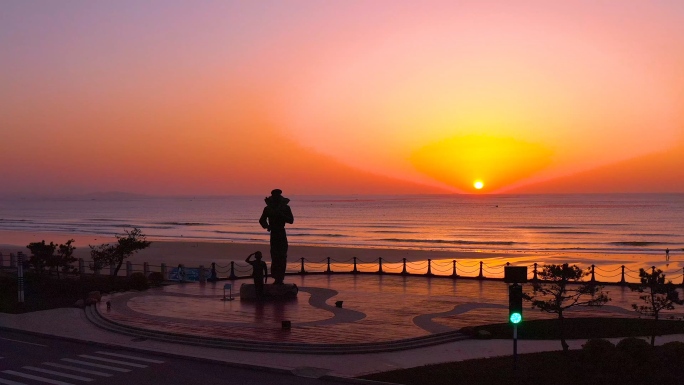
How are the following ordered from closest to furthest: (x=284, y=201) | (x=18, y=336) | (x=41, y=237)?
(x=18, y=336)
(x=284, y=201)
(x=41, y=237)

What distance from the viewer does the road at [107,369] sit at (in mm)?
14930

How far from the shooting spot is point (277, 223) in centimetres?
2634

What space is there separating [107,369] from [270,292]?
10.6 metres


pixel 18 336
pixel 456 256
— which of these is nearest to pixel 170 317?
pixel 18 336

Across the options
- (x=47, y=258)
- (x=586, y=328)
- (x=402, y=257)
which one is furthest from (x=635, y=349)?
(x=402, y=257)

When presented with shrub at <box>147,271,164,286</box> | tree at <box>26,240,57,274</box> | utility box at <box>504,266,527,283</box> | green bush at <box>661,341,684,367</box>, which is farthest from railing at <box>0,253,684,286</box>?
utility box at <box>504,266,527,283</box>

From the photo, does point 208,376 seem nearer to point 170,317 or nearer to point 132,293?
point 170,317

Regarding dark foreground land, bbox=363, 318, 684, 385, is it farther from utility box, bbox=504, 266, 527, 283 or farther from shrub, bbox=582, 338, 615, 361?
utility box, bbox=504, 266, 527, 283

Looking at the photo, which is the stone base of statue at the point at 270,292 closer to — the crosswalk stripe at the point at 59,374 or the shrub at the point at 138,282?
the shrub at the point at 138,282

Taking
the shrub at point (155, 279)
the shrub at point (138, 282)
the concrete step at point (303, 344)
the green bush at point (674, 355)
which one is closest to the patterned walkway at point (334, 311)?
the concrete step at point (303, 344)

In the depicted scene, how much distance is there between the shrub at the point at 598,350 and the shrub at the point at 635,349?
277 millimetres

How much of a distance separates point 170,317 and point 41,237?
68430 millimetres

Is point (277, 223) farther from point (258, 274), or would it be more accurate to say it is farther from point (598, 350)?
point (598, 350)

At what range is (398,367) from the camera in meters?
16.0
